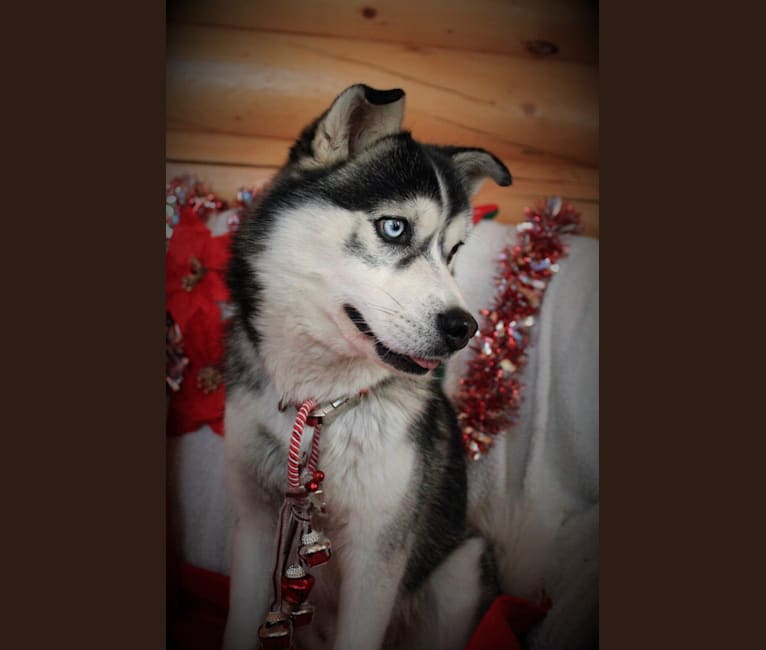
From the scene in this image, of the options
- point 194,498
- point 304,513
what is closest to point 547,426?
point 304,513

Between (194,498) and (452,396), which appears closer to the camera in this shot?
(194,498)

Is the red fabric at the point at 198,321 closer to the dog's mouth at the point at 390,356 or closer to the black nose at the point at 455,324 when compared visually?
the dog's mouth at the point at 390,356

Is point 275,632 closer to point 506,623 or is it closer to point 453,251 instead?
point 506,623

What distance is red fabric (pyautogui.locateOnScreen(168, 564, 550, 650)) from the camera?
68.0 inches

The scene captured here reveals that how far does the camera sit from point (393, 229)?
1525 millimetres

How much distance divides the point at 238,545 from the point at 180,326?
585mm

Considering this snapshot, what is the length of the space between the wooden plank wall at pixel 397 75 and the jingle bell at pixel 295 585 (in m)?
0.95

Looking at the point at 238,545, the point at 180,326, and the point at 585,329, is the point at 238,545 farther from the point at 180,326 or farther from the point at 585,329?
the point at 585,329

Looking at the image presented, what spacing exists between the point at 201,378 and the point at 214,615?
0.62m

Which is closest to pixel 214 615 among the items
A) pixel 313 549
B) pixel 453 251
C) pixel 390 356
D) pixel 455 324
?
pixel 313 549

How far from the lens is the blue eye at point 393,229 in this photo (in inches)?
59.9

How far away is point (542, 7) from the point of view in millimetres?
1642

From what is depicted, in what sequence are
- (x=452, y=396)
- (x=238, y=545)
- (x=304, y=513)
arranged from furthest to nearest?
(x=452, y=396)
(x=238, y=545)
(x=304, y=513)

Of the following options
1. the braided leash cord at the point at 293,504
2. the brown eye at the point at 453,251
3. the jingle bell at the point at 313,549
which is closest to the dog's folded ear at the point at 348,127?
the brown eye at the point at 453,251
